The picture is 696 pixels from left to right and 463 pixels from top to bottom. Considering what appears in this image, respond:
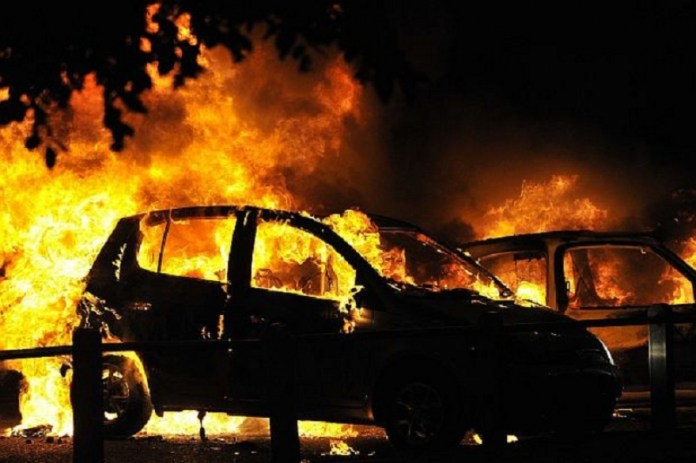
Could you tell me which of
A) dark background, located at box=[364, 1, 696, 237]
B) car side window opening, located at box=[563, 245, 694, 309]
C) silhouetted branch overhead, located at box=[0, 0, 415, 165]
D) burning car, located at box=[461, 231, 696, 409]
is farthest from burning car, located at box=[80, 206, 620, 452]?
dark background, located at box=[364, 1, 696, 237]

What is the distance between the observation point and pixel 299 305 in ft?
33.3

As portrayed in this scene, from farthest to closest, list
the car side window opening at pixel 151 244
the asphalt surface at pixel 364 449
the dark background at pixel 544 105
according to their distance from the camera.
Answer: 1. the dark background at pixel 544 105
2. the car side window opening at pixel 151 244
3. the asphalt surface at pixel 364 449

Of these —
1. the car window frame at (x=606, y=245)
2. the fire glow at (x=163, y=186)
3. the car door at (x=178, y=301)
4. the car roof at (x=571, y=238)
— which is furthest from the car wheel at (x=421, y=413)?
the car roof at (x=571, y=238)

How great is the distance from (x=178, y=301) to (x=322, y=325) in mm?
1302

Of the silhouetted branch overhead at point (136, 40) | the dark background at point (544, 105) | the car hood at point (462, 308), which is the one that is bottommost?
the car hood at point (462, 308)

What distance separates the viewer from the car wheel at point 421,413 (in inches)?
372

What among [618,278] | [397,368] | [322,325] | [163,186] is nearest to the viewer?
[397,368]

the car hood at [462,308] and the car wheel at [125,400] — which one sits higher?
the car hood at [462,308]

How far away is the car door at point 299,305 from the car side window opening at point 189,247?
381 mm

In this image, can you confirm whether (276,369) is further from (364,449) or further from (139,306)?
(139,306)

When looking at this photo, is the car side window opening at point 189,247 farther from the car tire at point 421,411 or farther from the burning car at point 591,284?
the burning car at point 591,284

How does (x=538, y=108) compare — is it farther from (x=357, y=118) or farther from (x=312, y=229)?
(x=312, y=229)

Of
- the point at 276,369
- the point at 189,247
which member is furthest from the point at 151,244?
the point at 276,369

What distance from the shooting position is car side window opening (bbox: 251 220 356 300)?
10305 mm
